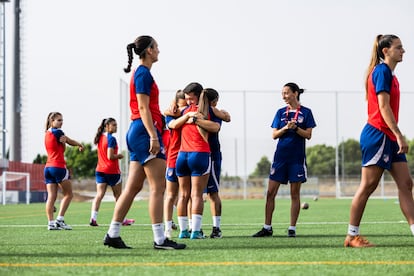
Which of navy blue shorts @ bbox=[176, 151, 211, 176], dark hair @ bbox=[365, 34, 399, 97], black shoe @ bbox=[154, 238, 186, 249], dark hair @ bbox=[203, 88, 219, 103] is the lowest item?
black shoe @ bbox=[154, 238, 186, 249]

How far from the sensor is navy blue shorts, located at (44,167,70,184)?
1152 cm

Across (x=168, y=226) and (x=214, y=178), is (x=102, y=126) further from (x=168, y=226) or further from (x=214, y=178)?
(x=168, y=226)

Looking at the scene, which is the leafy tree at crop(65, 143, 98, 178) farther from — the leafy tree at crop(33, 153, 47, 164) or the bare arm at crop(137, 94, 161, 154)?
the bare arm at crop(137, 94, 161, 154)

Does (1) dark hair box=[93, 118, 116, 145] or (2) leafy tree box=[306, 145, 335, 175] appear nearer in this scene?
(1) dark hair box=[93, 118, 116, 145]

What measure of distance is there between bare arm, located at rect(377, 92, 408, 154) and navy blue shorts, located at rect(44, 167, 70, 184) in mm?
6474

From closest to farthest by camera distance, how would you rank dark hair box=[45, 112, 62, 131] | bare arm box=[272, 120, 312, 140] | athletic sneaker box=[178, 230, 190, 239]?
athletic sneaker box=[178, 230, 190, 239] → bare arm box=[272, 120, 312, 140] → dark hair box=[45, 112, 62, 131]

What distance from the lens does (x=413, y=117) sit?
4381cm

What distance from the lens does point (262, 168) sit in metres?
44.6

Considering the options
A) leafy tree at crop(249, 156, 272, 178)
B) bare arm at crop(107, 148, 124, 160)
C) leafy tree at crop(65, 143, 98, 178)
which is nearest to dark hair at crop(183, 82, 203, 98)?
bare arm at crop(107, 148, 124, 160)

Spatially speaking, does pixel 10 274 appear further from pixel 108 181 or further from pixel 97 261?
pixel 108 181

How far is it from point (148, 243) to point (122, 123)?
103 feet

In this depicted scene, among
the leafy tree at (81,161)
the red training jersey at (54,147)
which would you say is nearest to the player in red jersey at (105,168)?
the red training jersey at (54,147)

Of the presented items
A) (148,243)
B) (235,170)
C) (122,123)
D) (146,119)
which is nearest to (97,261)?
(146,119)

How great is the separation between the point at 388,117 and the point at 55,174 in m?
6.57
